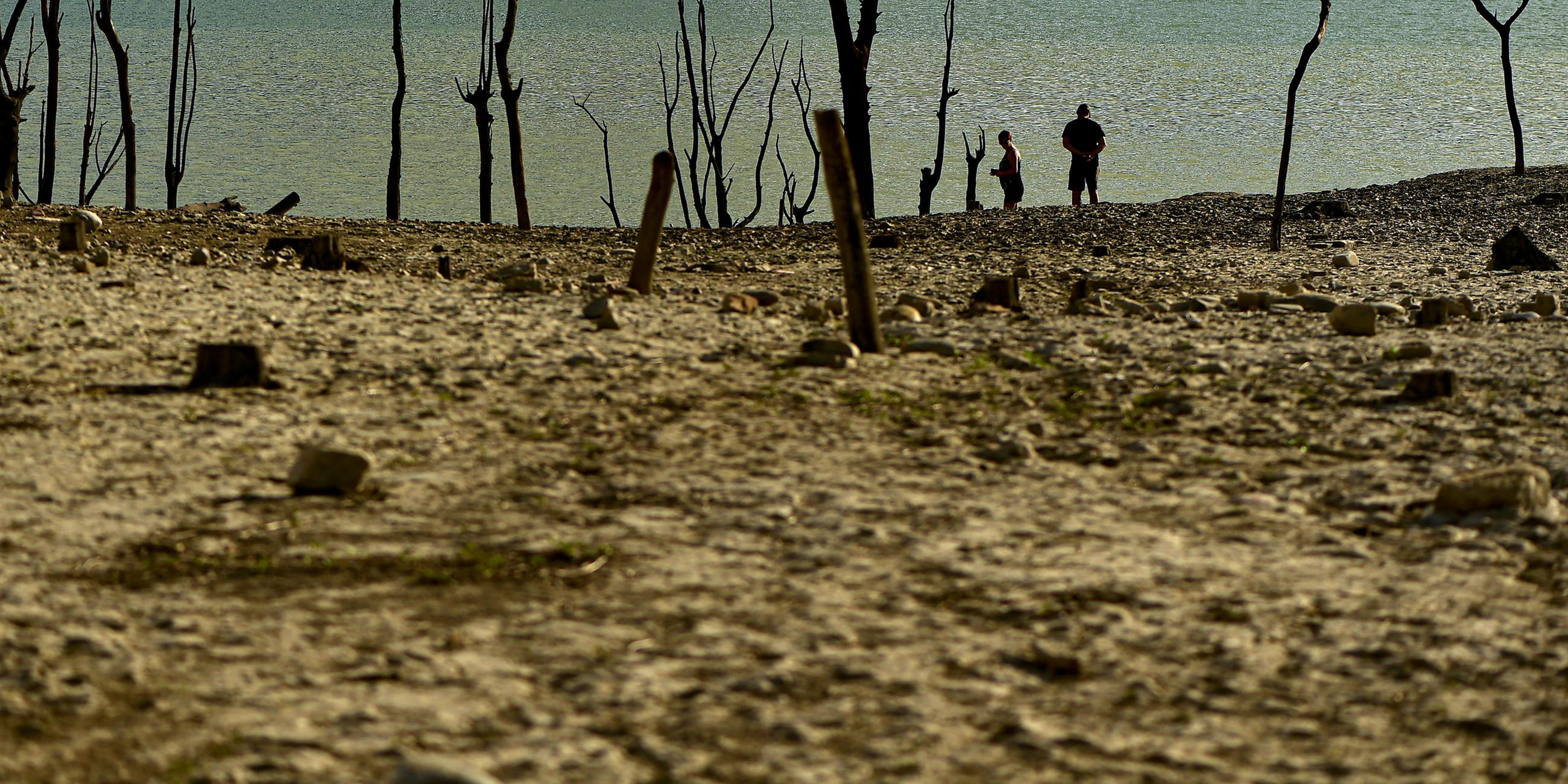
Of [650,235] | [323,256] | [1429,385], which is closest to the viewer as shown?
[1429,385]

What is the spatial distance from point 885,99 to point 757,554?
115ft

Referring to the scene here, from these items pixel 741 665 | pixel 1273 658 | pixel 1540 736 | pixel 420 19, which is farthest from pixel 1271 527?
pixel 420 19

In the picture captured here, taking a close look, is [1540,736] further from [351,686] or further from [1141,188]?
[1141,188]

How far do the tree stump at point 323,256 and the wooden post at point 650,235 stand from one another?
202 cm

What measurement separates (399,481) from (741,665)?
1.64m

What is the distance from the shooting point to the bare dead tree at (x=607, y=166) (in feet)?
74.2

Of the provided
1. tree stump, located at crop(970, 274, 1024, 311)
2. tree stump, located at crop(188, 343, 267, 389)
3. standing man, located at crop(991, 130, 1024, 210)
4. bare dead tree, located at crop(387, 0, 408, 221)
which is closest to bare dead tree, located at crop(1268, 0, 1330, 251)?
tree stump, located at crop(970, 274, 1024, 311)

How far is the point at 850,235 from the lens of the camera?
6359 mm

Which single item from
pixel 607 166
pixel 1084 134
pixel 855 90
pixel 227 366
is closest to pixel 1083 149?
pixel 1084 134

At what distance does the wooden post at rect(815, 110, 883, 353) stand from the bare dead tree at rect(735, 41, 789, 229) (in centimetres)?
818

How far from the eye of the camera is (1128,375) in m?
6.24

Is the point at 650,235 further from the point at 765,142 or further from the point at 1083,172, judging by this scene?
the point at 765,142

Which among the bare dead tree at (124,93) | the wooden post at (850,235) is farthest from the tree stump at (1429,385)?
the bare dead tree at (124,93)

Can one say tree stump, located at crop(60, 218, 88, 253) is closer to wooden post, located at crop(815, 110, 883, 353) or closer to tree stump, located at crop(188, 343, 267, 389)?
tree stump, located at crop(188, 343, 267, 389)
